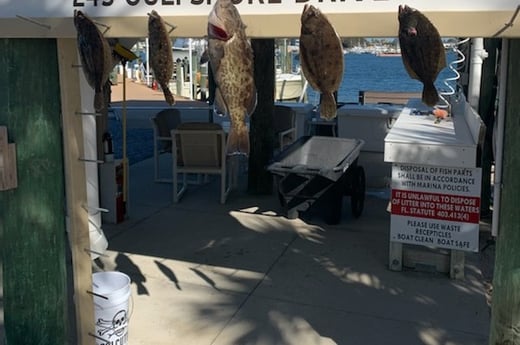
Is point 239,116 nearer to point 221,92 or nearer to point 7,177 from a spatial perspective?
point 221,92

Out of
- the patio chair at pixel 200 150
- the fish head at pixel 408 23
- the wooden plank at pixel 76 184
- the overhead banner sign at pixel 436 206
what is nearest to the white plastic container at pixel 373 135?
the patio chair at pixel 200 150

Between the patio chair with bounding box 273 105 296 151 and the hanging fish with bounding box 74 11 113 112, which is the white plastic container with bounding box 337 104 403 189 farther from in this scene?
the hanging fish with bounding box 74 11 113 112

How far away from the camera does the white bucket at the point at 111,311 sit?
3703mm

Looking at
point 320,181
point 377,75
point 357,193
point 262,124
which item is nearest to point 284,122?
point 262,124

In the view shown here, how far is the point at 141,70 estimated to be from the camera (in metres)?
32.9

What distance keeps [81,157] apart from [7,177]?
39 centimetres

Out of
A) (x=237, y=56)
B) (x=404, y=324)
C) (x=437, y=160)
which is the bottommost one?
(x=404, y=324)

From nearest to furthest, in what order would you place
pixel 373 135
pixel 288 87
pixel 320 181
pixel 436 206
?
pixel 436 206 < pixel 320 181 < pixel 373 135 < pixel 288 87

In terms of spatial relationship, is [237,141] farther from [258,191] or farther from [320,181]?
[258,191]

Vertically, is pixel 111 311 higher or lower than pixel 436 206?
lower

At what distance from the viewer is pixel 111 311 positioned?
373 cm

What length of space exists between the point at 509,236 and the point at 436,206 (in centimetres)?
263

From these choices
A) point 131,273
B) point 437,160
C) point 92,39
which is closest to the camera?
point 92,39

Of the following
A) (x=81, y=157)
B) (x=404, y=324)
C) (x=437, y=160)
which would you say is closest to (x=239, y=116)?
(x=81, y=157)
